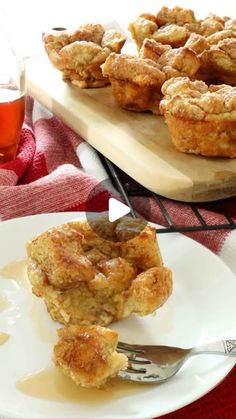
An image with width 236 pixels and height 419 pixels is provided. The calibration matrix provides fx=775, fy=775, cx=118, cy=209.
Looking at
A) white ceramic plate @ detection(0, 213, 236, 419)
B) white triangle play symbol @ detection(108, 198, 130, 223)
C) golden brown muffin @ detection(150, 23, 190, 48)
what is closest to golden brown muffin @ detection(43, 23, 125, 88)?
golden brown muffin @ detection(150, 23, 190, 48)

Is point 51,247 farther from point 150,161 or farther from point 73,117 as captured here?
point 73,117

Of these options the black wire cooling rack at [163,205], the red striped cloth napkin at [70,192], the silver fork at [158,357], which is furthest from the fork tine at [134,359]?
the black wire cooling rack at [163,205]

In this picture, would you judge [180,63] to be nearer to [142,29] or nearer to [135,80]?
[135,80]

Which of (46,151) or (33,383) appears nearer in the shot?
(33,383)

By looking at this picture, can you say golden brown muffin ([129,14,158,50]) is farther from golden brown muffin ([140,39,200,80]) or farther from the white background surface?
the white background surface

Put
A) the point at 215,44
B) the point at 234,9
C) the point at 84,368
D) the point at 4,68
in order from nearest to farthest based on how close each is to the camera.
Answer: the point at 84,368
the point at 4,68
the point at 215,44
the point at 234,9

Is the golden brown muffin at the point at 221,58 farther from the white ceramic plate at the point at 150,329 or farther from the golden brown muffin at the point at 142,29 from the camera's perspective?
the white ceramic plate at the point at 150,329

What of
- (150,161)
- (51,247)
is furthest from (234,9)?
(51,247)

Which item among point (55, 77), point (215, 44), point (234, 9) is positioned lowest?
point (234, 9)
